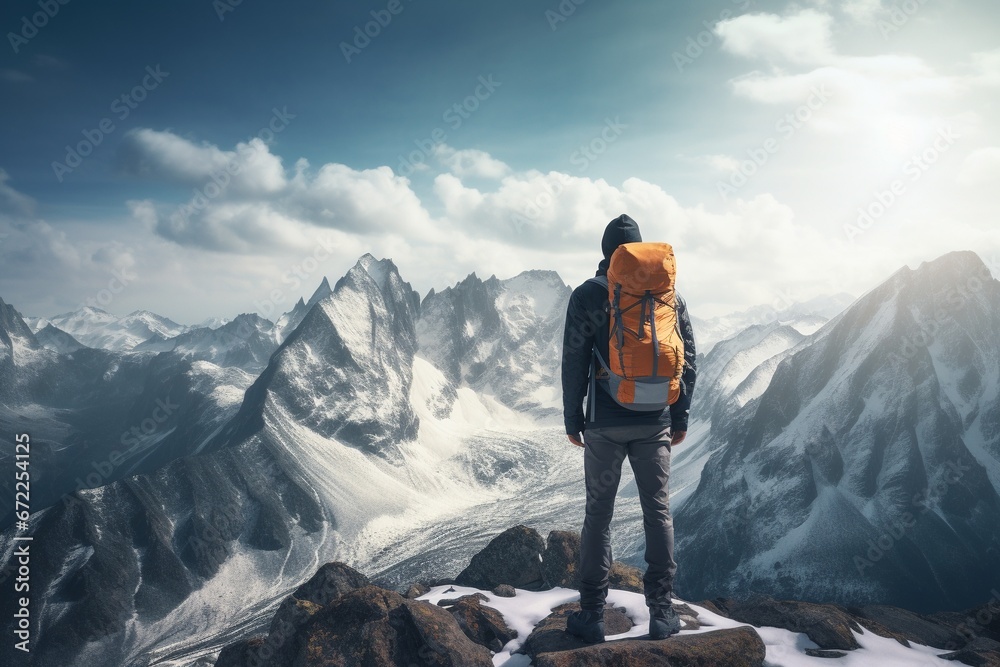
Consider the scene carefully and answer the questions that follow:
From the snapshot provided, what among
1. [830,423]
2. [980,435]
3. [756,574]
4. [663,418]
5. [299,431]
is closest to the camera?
[663,418]

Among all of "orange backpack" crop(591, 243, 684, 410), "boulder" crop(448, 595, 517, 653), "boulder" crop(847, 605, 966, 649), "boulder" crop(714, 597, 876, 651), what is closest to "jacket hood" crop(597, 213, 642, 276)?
"orange backpack" crop(591, 243, 684, 410)

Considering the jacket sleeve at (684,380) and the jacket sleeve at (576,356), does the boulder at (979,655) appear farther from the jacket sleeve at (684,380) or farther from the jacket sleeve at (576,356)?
the jacket sleeve at (576,356)

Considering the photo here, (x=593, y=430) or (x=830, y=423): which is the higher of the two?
(x=593, y=430)

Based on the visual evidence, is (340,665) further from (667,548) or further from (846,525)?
(846,525)

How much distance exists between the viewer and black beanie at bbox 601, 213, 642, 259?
9.73 m

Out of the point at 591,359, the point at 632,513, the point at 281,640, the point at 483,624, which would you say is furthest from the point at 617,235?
the point at 632,513

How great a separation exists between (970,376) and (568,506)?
127991mm

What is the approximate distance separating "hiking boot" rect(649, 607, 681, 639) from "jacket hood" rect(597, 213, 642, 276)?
21.5ft

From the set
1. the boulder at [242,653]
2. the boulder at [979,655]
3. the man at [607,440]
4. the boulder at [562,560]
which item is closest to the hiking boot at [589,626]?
the man at [607,440]

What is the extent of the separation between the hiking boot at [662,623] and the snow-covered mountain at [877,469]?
459ft

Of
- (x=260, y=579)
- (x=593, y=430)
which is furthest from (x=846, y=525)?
(x=593, y=430)

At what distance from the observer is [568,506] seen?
19925 centimetres

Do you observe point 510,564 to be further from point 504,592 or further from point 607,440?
point 607,440

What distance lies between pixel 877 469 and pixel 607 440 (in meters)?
166
